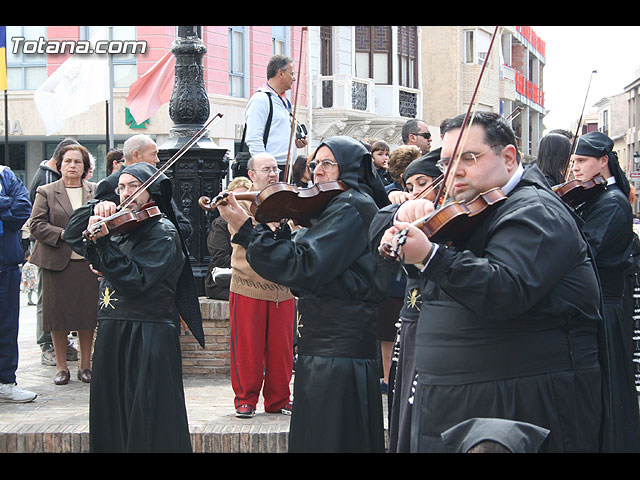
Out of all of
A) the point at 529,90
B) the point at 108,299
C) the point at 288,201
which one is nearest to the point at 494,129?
the point at 288,201

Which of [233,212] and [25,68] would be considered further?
[25,68]

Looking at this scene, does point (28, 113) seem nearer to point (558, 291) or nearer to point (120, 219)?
point (120, 219)

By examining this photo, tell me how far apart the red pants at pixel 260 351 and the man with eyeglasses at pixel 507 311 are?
2.92 m

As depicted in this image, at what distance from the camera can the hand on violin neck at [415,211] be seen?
3.34 meters

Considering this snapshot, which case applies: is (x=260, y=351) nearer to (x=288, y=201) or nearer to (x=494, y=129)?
(x=288, y=201)

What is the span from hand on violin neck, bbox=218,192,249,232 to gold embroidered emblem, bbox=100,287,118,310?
1.18 metres

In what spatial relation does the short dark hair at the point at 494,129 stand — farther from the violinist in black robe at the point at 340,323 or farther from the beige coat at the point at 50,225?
the beige coat at the point at 50,225

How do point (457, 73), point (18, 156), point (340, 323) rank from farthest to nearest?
point (457, 73), point (18, 156), point (340, 323)

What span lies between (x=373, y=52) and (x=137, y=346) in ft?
83.6

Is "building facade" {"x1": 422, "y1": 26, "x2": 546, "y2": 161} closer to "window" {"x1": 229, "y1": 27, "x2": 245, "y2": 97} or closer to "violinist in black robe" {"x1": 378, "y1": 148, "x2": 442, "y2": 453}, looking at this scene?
"window" {"x1": 229, "y1": 27, "x2": 245, "y2": 97}

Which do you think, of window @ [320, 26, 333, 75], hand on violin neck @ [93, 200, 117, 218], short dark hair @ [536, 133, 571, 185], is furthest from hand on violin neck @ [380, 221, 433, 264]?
window @ [320, 26, 333, 75]

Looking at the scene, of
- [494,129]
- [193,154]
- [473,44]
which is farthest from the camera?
[473,44]

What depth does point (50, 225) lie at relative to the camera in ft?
24.9

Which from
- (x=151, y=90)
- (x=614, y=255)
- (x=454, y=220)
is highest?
(x=151, y=90)
